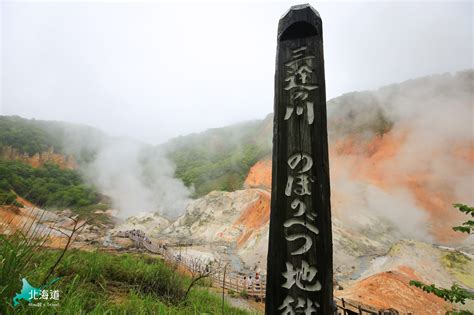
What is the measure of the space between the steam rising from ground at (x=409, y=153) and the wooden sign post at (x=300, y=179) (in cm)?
2109

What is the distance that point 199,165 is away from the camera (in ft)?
155

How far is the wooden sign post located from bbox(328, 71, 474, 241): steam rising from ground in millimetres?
21086

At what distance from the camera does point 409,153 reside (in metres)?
27.5

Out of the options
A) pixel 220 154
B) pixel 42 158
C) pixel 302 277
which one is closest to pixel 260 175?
pixel 220 154

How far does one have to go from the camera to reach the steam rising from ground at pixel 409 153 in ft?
74.8

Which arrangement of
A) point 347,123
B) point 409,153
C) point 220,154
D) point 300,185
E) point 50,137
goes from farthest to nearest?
1. point 220,154
2. point 50,137
3. point 347,123
4. point 409,153
5. point 300,185

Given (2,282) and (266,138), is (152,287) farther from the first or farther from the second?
(266,138)

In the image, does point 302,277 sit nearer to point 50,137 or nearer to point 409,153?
point 409,153

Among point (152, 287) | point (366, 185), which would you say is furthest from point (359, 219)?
point (152, 287)

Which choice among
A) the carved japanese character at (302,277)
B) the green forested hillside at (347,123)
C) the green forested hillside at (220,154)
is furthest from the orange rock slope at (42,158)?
the carved japanese character at (302,277)

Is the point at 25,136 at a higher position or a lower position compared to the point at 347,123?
lower

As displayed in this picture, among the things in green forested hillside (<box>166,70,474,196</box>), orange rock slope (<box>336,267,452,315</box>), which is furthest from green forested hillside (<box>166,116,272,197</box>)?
orange rock slope (<box>336,267,452,315</box>)

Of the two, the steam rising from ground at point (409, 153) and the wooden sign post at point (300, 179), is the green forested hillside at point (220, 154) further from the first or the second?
the wooden sign post at point (300, 179)

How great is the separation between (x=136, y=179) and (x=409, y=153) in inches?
1523
